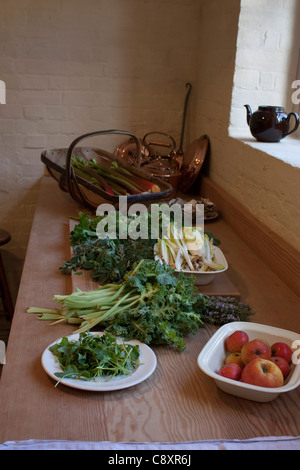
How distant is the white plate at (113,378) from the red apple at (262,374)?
233mm

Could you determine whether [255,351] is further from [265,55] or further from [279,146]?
[265,55]

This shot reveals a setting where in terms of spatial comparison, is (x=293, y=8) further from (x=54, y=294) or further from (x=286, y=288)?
(x=54, y=294)

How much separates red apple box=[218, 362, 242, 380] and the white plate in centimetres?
17

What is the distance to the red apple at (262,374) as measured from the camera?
113cm

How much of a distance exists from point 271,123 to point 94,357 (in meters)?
1.49

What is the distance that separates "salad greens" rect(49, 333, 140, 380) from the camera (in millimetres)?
1192

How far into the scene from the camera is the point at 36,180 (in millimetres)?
→ 3350

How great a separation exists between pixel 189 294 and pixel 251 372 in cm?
36

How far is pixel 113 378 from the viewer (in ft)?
3.94

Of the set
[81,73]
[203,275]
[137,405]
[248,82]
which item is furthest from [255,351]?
[81,73]

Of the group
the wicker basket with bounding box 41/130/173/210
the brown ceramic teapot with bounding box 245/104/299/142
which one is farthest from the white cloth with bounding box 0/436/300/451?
the brown ceramic teapot with bounding box 245/104/299/142

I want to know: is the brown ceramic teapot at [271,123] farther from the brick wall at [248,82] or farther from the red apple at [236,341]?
the red apple at [236,341]

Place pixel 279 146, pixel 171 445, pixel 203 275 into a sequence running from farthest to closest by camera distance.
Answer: pixel 279 146, pixel 203 275, pixel 171 445
